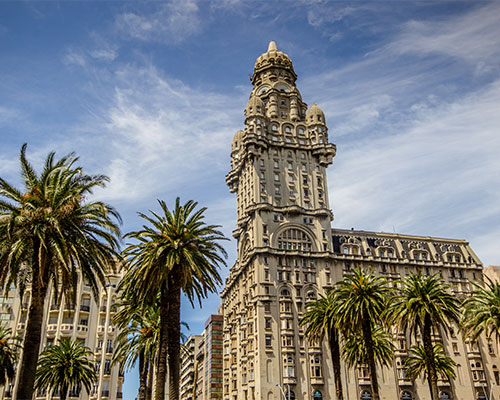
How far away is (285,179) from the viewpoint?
102 m

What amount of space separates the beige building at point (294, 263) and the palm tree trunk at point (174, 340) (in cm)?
4655

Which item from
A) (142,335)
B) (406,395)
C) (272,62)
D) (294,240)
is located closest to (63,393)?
(142,335)

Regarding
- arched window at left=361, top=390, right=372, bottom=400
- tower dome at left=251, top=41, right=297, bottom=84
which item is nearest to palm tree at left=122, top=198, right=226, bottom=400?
arched window at left=361, top=390, right=372, bottom=400

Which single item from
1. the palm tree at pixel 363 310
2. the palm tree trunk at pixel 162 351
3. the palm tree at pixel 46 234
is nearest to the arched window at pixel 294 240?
the palm tree at pixel 363 310

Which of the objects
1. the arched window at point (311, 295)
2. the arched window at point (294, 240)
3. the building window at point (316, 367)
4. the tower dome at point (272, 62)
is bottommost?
the building window at point (316, 367)

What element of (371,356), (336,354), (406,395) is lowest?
(406,395)

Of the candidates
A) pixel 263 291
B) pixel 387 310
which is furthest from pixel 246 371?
pixel 387 310

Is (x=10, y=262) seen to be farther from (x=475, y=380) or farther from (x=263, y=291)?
(x=475, y=380)

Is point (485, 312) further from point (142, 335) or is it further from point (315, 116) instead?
point (315, 116)

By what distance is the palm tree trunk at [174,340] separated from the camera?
36.7 meters

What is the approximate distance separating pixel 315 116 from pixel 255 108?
14.4m

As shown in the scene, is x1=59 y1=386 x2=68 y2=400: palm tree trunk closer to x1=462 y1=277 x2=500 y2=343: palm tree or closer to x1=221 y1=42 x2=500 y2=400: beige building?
x1=221 y1=42 x2=500 y2=400: beige building

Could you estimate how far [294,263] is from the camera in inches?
3649

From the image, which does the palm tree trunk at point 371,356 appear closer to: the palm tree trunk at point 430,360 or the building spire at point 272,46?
the palm tree trunk at point 430,360
